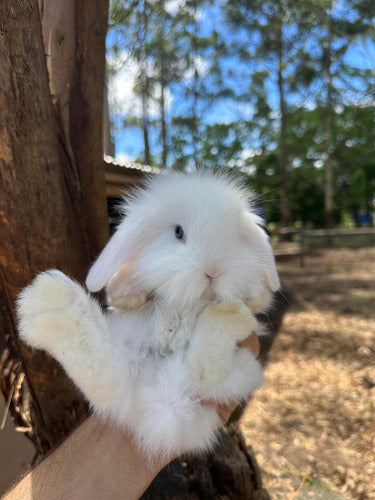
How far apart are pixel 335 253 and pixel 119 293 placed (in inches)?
426

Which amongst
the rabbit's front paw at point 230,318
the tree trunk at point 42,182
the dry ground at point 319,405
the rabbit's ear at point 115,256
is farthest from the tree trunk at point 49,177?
the dry ground at point 319,405

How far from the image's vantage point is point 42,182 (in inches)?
40.6

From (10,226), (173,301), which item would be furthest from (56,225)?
(173,301)

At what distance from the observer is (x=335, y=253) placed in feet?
35.5

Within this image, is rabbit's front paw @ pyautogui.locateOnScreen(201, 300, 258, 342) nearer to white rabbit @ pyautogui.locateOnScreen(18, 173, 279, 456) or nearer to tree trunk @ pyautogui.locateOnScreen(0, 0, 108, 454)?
white rabbit @ pyautogui.locateOnScreen(18, 173, 279, 456)

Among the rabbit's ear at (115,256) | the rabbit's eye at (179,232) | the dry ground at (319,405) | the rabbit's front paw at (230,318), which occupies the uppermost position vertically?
the rabbit's eye at (179,232)

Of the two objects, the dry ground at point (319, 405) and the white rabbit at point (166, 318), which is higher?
the white rabbit at point (166, 318)

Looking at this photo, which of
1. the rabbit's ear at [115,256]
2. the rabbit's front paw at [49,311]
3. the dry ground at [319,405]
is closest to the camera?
the rabbit's front paw at [49,311]

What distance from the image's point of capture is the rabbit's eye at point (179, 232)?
94 cm

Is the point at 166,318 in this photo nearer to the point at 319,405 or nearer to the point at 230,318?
the point at 230,318

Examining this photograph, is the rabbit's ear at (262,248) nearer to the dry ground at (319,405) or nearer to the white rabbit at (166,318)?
the white rabbit at (166,318)

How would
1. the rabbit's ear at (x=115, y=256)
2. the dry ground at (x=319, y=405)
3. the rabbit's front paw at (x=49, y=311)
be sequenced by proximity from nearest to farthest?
1. the rabbit's front paw at (x=49, y=311)
2. the rabbit's ear at (x=115, y=256)
3. the dry ground at (x=319, y=405)

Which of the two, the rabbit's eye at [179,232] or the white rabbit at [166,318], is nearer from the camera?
the white rabbit at [166,318]

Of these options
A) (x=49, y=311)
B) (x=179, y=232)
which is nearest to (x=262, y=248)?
(x=179, y=232)
